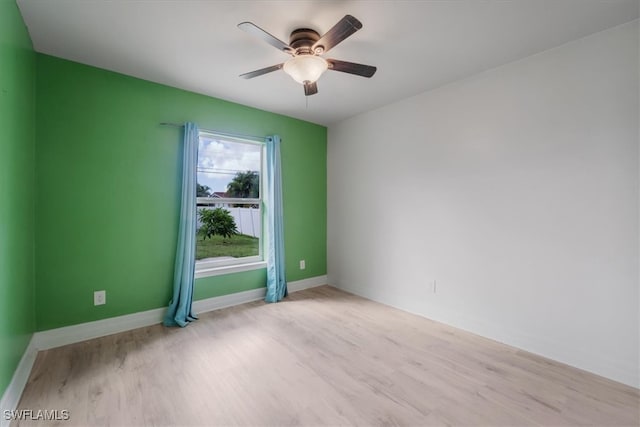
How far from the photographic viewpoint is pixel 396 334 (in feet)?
8.96

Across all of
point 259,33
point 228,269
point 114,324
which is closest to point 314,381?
point 228,269

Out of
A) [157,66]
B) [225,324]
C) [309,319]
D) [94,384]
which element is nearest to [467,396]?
[309,319]

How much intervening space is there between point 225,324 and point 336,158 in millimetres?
2716

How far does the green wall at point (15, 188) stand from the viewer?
1.58m

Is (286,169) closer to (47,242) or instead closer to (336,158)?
(336,158)

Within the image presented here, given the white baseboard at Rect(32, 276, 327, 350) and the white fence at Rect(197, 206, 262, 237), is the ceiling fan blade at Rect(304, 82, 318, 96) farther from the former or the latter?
the white baseboard at Rect(32, 276, 327, 350)

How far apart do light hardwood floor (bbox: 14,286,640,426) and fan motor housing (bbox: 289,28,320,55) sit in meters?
2.35

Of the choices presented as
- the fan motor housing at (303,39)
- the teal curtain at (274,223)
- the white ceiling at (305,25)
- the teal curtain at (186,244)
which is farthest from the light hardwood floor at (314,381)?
the white ceiling at (305,25)

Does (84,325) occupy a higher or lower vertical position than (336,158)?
lower

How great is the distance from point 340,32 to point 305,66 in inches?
17.1

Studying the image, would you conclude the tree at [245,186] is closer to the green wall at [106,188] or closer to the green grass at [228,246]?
the green grass at [228,246]

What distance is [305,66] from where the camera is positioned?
2.01m

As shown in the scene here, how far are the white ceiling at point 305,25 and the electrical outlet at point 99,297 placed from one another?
2.11 metres

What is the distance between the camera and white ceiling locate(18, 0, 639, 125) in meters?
1.81
